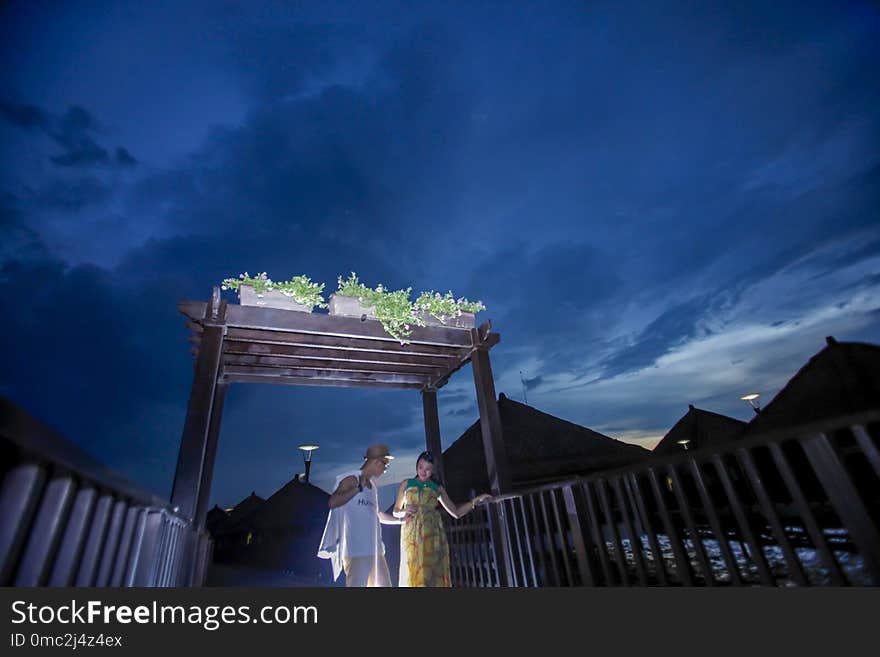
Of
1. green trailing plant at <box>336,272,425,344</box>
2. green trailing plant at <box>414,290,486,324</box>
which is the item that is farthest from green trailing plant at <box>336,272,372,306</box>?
green trailing plant at <box>414,290,486,324</box>

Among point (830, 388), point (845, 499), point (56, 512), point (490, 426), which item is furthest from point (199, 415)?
point (830, 388)

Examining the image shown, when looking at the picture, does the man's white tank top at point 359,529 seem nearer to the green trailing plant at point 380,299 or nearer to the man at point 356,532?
the man at point 356,532

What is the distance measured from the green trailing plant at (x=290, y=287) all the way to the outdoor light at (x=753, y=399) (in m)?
14.9

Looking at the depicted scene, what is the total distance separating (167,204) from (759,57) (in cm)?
4984

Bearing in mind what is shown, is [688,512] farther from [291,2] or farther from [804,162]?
[291,2]

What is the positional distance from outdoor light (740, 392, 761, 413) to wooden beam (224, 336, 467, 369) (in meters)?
12.9

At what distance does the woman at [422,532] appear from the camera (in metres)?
3.78

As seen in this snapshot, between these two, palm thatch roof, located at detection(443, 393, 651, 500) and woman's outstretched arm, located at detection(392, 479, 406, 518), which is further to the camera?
palm thatch roof, located at detection(443, 393, 651, 500)

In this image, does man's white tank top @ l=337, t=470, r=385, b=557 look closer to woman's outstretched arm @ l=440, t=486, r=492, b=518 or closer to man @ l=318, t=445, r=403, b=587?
man @ l=318, t=445, r=403, b=587

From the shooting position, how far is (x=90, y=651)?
840 mm

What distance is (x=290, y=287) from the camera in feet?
15.2

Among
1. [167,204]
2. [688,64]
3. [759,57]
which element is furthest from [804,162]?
[167,204]

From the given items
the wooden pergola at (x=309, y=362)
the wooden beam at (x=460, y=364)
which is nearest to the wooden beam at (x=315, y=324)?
the wooden pergola at (x=309, y=362)

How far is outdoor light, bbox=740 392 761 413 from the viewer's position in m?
12.6
